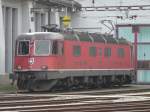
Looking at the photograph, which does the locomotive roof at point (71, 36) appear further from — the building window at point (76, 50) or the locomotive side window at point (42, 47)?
the building window at point (76, 50)

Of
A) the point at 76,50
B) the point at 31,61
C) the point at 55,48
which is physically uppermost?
the point at 55,48

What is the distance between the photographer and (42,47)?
33750 mm

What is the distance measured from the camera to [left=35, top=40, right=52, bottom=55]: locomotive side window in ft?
110

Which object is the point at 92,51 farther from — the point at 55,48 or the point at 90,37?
the point at 55,48

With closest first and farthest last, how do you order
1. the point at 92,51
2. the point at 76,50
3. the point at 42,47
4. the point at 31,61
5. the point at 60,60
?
the point at 31,61
the point at 42,47
the point at 60,60
the point at 76,50
the point at 92,51

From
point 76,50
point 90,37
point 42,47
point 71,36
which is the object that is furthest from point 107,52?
point 42,47

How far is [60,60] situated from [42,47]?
1.13 metres

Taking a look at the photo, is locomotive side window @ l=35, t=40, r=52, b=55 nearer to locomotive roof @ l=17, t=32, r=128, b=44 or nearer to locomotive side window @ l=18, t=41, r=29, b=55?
locomotive roof @ l=17, t=32, r=128, b=44

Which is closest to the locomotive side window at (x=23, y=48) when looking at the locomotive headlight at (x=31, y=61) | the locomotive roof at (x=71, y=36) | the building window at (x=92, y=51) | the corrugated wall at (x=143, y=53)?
the locomotive roof at (x=71, y=36)

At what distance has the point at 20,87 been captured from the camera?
3406cm

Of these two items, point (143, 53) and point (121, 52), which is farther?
point (143, 53)

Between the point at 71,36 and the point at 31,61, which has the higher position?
the point at 71,36

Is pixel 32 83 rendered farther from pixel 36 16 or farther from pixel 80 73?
pixel 36 16

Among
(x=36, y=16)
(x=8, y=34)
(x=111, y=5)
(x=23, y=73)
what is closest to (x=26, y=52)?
(x=23, y=73)
